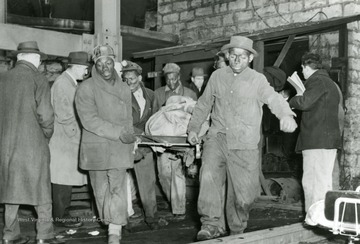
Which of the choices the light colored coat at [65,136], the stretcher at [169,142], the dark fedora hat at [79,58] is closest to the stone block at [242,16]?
the dark fedora hat at [79,58]

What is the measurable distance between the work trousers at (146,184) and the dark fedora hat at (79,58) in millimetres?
1540

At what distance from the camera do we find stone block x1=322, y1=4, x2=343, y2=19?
33.1 feet

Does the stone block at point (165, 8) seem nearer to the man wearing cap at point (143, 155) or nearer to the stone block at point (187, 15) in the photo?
the stone block at point (187, 15)

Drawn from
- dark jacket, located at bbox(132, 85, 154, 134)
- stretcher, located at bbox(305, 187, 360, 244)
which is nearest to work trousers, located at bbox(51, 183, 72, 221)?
dark jacket, located at bbox(132, 85, 154, 134)

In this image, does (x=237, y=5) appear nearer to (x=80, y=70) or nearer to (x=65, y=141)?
(x=80, y=70)

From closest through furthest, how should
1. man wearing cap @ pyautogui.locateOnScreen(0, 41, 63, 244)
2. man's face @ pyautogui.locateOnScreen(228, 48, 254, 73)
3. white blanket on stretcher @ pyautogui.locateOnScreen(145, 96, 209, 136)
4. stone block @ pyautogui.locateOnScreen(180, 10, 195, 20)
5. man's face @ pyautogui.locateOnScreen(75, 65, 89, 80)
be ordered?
man wearing cap @ pyautogui.locateOnScreen(0, 41, 63, 244) → man's face @ pyautogui.locateOnScreen(228, 48, 254, 73) → white blanket on stretcher @ pyautogui.locateOnScreen(145, 96, 209, 136) → man's face @ pyautogui.locateOnScreen(75, 65, 89, 80) → stone block @ pyautogui.locateOnScreen(180, 10, 195, 20)

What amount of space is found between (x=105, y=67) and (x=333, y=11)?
19.4ft

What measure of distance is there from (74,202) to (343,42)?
541cm

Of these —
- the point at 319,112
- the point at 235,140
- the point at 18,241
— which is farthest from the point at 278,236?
the point at 18,241

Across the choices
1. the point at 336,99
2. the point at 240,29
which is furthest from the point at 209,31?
the point at 336,99

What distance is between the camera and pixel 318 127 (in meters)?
7.15

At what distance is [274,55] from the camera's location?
11180 mm

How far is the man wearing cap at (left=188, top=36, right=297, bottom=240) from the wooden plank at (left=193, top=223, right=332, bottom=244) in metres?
0.38

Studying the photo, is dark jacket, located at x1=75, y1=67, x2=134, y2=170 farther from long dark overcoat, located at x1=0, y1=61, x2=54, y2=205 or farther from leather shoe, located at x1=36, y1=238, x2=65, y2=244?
leather shoe, located at x1=36, y1=238, x2=65, y2=244
